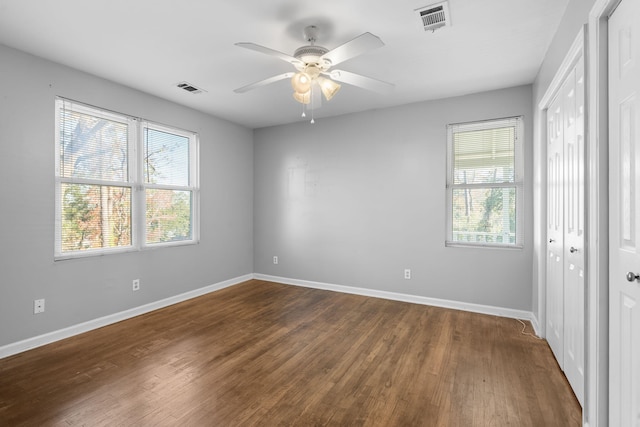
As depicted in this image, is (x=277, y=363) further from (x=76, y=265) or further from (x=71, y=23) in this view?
(x=71, y=23)

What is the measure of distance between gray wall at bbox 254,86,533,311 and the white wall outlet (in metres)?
2.95

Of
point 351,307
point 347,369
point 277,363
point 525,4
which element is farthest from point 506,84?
point 277,363

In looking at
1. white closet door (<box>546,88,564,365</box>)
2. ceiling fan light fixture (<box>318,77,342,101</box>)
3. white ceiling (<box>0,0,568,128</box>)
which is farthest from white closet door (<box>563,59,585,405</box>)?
ceiling fan light fixture (<box>318,77,342,101</box>)

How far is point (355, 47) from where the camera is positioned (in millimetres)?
2012

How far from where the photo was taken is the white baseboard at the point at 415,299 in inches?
138

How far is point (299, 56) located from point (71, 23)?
1.74 m

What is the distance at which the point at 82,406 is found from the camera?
6.39 ft

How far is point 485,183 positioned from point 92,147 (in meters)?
4.47

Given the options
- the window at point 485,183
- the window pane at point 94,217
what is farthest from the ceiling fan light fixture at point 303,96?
the window pane at point 94,217

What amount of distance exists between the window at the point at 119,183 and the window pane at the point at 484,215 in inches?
142

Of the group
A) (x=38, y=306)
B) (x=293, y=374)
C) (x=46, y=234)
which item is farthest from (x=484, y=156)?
(x=38, y=306)

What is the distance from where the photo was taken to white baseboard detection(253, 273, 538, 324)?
3.50 meters

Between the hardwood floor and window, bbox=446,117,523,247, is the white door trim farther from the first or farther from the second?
window, bbox=446,117,523,247

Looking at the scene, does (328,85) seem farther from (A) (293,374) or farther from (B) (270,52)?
(A) (293,374)
